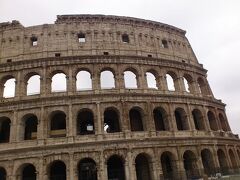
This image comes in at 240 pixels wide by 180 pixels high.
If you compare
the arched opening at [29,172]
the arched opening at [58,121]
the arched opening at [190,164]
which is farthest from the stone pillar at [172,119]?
the arched opening at [29,172]

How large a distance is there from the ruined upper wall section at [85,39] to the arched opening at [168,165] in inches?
372

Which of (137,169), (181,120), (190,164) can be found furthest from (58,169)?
(181,120)

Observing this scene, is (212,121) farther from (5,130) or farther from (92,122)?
(5,130)

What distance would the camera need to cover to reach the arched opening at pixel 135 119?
23094 millimetres

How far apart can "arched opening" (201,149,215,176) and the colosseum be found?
97 millimetres

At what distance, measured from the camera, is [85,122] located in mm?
22844

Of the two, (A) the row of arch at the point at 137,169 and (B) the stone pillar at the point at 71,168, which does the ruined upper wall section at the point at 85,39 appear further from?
(A) the row of arch at the point at 137,169

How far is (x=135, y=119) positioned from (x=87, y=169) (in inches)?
236

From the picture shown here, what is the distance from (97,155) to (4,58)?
1245 cm

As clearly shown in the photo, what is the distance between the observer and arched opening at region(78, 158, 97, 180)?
21.0 metres

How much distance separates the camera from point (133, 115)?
923 inches

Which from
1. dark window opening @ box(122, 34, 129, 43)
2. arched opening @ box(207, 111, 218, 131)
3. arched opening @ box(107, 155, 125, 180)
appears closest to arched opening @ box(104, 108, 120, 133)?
arched opening @ box(107, 155, 125, 180)

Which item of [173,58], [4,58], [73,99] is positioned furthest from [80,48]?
[173,58]

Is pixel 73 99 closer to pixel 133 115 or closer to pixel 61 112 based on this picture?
pixel 61 112
